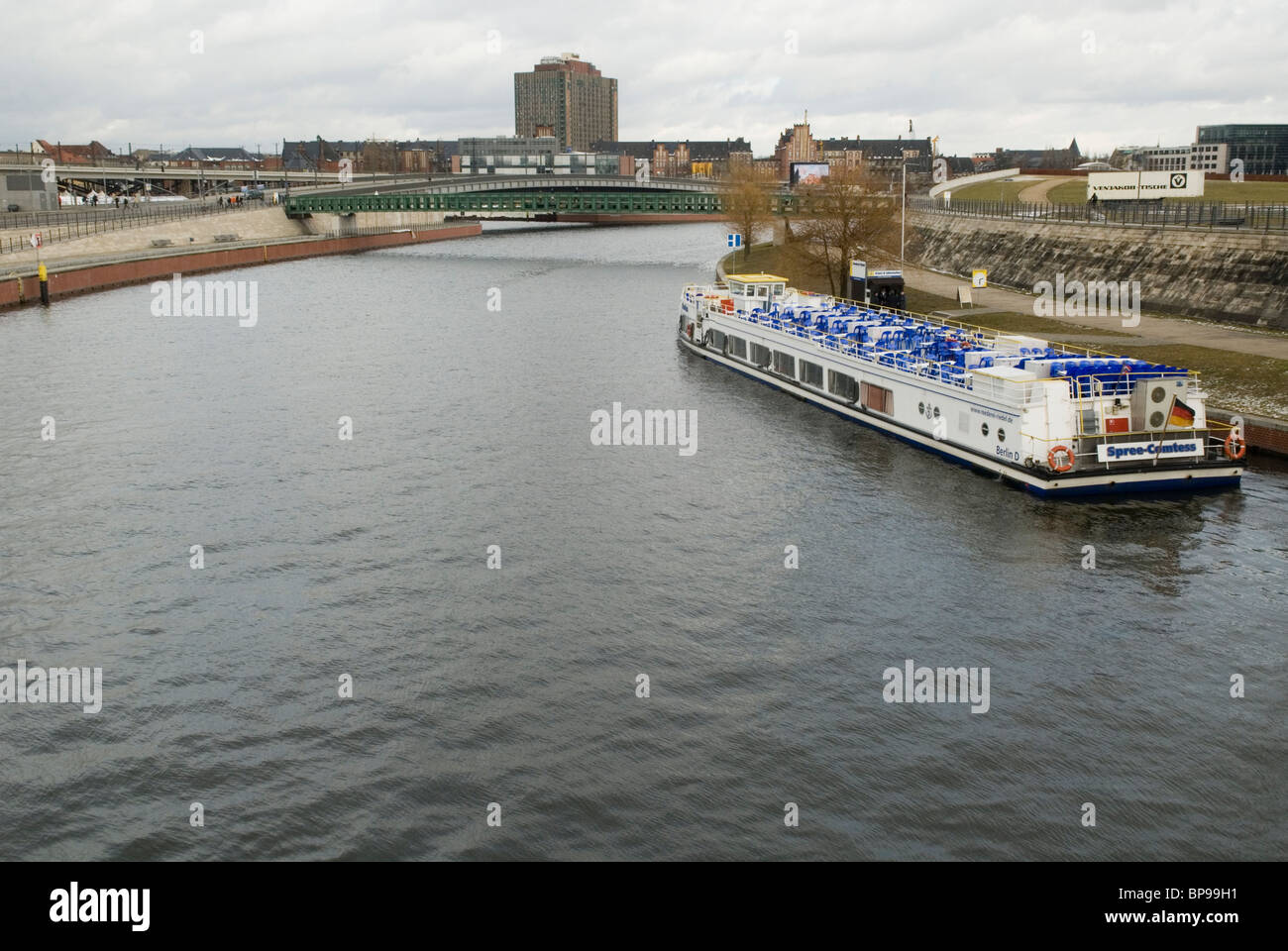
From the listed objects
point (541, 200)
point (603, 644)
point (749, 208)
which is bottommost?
point (603, 644)

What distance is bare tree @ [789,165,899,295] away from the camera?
252ft

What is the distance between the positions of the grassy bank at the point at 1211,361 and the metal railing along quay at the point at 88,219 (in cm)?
7262

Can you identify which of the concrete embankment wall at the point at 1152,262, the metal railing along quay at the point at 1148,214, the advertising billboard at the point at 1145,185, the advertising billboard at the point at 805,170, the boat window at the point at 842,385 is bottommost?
the boat window at the point at 842,385

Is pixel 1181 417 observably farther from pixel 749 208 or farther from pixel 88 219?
pixel 88 219

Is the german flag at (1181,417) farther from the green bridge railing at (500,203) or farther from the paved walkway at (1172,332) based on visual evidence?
the green bridge railing at (500,203)

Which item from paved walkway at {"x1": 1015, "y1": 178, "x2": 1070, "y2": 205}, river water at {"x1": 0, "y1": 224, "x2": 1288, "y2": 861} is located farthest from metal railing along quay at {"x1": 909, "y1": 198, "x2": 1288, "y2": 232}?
river water at {"x1": 0, "y1": 224, "x2": 1288, "y2": 861}

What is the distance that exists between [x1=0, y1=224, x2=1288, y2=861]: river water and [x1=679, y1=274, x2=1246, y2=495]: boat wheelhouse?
1001 millimetres

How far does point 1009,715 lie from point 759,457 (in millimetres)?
20541

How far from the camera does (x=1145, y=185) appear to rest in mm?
83562

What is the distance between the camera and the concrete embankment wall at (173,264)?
271ft

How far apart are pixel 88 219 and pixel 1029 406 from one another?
108373 millimetres

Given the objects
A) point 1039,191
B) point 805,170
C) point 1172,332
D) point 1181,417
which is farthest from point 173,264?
point 1181,417

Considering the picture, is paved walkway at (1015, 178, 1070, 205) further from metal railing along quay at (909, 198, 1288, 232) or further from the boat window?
the boat window

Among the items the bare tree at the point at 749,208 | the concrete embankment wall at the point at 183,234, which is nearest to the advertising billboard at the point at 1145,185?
the bare tree at the point at 749,208
